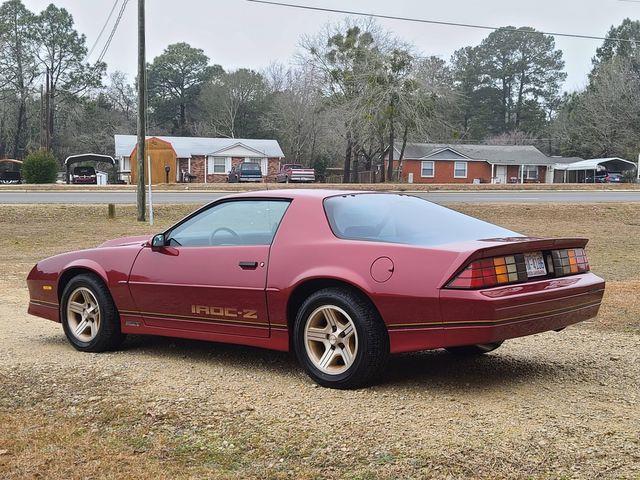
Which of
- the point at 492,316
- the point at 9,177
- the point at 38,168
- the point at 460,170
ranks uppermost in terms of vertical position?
the point at 460,170

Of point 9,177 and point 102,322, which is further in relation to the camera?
point 9,177

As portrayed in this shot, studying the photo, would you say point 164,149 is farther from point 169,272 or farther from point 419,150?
point 169,272

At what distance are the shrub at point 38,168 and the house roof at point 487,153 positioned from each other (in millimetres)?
29690

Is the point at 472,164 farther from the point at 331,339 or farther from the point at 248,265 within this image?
the point at 331,339

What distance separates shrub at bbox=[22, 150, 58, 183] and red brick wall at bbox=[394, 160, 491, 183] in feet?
96.3

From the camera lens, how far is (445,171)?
6184cm

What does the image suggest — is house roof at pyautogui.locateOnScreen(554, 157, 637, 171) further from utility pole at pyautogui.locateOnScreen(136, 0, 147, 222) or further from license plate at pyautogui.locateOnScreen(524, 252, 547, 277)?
license plate at pyautogui.locateOnScreen(524, 252, 547, 277)

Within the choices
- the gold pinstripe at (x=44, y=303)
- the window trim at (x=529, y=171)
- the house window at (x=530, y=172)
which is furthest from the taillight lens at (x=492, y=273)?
the house window at (x=530, y=172)

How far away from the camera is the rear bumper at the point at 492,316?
4406mm

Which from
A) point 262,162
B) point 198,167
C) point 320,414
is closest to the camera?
point 320,414

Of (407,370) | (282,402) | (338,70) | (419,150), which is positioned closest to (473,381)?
(407,370)

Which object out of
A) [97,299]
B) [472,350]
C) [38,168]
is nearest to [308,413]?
[472,350]

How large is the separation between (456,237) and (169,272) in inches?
87.7

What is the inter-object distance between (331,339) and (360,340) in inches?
10.2
